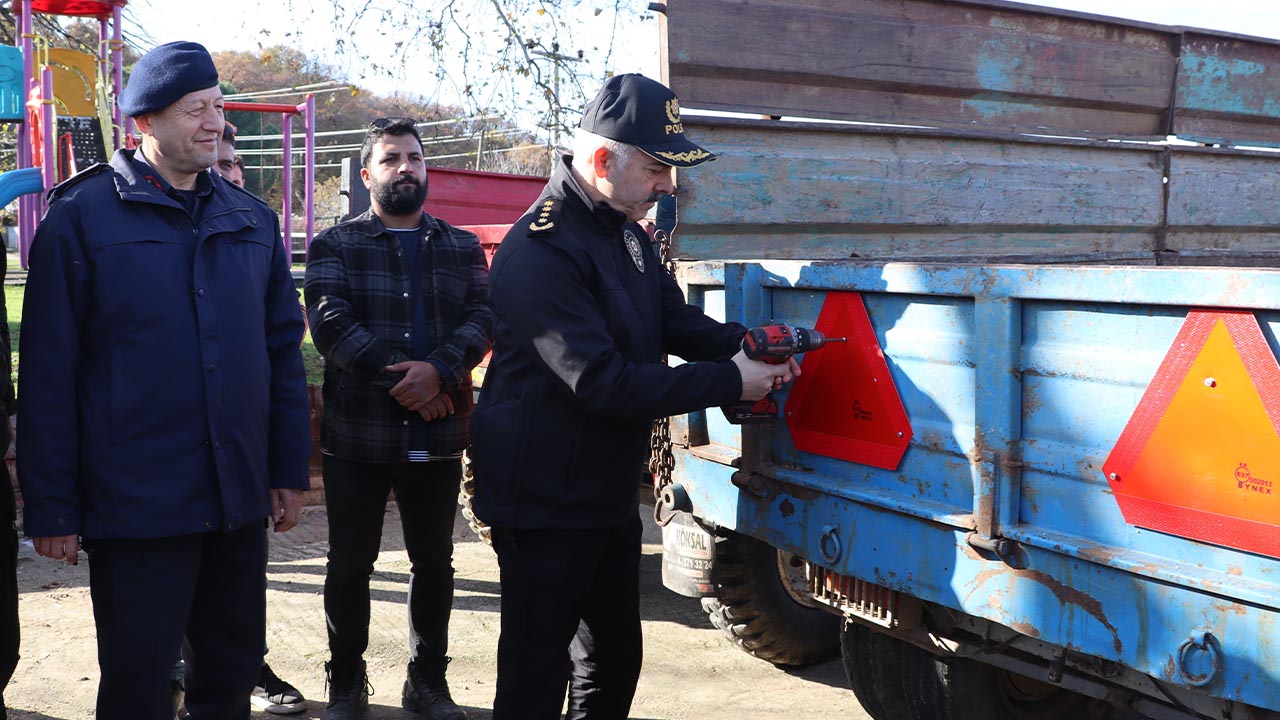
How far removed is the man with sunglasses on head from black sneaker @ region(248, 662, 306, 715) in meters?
0.22

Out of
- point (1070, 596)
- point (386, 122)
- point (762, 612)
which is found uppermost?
point (386, 122)

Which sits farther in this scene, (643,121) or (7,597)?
(7,597)

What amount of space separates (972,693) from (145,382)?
2.20 meters

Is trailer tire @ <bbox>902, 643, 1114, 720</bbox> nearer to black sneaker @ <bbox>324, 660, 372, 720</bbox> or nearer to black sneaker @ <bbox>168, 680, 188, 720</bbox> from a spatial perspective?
black sneaker @ <bbox>324, 660, 372, 720</bbox>

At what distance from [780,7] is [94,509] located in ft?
9.27

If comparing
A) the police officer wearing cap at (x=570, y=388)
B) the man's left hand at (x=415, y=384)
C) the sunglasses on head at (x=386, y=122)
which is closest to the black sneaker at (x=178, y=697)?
the man's left hand at (x=415, y=384)

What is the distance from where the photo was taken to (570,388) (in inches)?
97.4

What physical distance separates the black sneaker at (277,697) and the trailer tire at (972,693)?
1997 mm

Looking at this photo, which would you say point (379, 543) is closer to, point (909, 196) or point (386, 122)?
point (386, 122)

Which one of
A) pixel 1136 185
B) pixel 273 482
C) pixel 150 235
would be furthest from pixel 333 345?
pixel 1136 185

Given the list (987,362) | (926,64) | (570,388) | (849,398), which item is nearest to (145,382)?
(570,388)

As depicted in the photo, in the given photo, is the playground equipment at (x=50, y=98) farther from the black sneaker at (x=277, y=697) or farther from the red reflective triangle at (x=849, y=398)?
the red reflective triangle at (x=849, y=398)

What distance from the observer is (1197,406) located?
2055 mm

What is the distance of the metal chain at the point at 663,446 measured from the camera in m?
3.43
